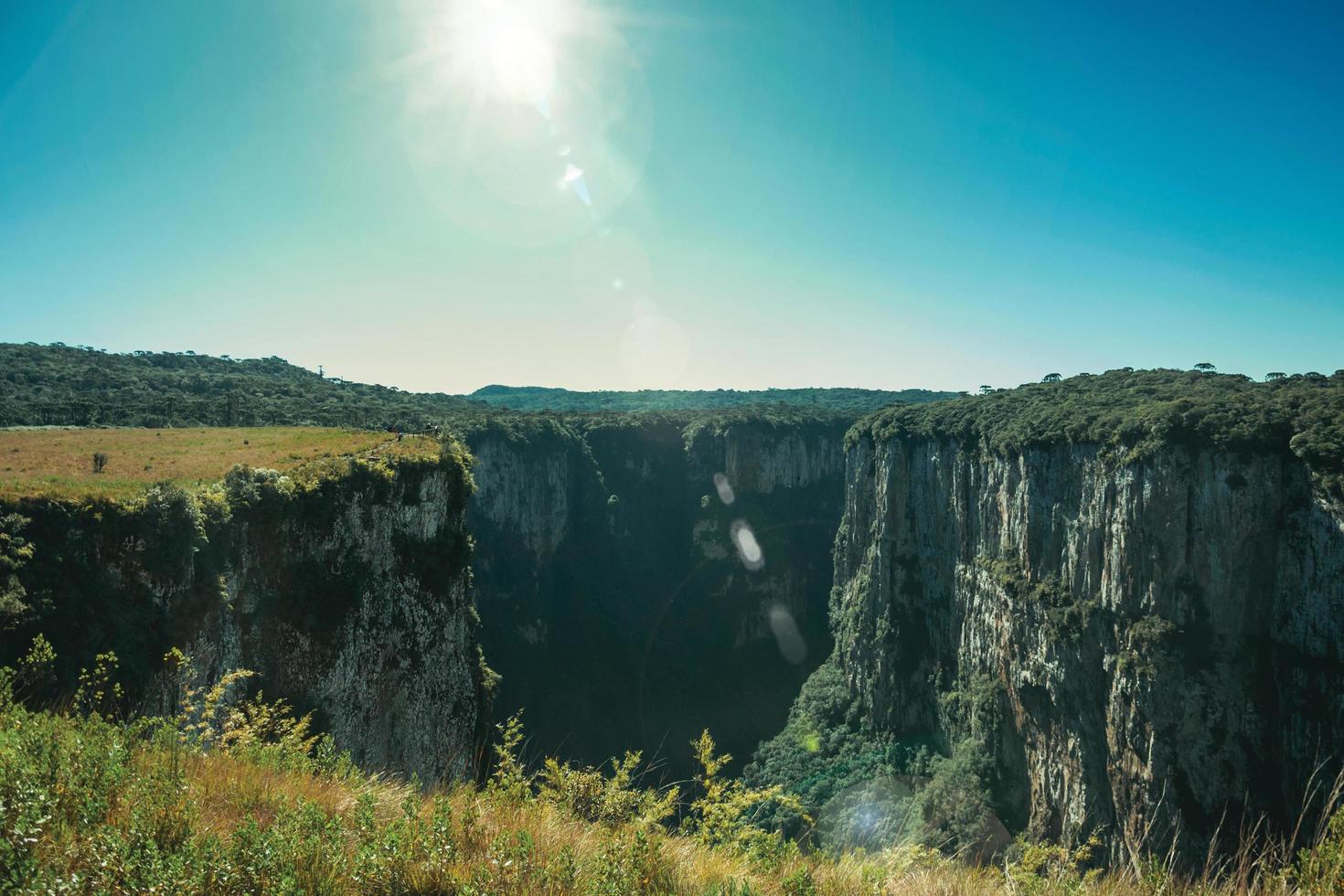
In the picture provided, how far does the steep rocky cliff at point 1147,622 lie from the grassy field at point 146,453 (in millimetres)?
29658

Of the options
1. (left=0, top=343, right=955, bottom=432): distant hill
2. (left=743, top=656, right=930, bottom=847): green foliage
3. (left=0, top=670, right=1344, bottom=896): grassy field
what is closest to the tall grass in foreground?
(left=0, top=670, right=1344, bottom=896): grassy field

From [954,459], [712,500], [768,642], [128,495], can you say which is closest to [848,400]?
[712,500]

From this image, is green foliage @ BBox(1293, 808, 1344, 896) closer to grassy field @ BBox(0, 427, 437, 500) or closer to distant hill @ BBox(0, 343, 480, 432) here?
grassy field @ BBox(0, 427, 437, 500)

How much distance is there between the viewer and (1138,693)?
1193 inches

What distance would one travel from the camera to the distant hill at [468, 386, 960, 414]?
14212 centimetres

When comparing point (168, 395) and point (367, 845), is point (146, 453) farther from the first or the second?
point (168, 395)

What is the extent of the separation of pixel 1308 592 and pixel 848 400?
12029 centimetres

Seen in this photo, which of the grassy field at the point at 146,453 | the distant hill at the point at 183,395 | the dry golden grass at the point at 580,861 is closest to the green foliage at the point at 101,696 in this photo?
the dry golden grass at the point at 580,861

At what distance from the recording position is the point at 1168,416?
99.2 ft

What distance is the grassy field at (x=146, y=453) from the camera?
1470cm

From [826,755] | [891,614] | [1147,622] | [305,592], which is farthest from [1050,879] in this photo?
[891,614]

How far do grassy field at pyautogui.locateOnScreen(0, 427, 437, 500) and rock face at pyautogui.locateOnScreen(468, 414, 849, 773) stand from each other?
116 ft

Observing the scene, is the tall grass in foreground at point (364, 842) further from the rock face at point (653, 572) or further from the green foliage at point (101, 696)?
the rock face at point (653, 572)

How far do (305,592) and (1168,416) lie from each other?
37.4 m
